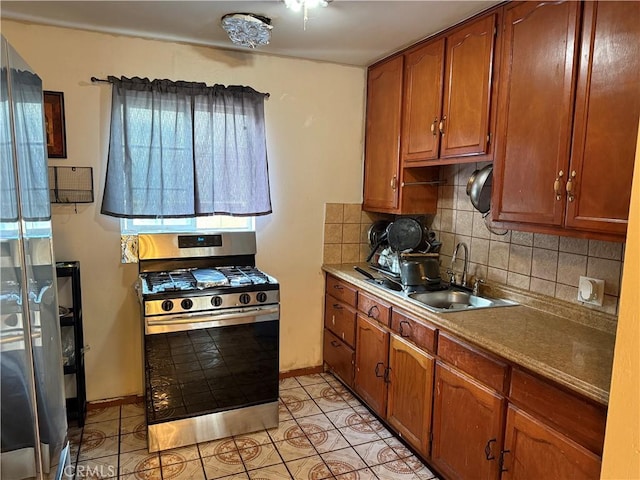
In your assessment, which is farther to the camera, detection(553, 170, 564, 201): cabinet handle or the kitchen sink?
the kitchen sink

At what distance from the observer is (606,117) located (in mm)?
1535

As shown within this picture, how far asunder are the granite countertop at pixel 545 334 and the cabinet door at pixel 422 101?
34.3 inches

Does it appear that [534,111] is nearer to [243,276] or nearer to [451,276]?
[451,276]

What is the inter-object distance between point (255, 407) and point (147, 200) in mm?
1365

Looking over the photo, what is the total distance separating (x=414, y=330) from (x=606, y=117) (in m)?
1.23

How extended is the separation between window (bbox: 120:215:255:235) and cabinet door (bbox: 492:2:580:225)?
1.66 m

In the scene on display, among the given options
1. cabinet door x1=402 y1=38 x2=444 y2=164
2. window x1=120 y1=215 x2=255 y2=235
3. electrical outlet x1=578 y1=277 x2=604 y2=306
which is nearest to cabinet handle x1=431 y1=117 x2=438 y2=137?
cabinet door x1=402 y1=38 x2=444 y2=164

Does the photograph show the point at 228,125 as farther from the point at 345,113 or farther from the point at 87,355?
the point at 87,355

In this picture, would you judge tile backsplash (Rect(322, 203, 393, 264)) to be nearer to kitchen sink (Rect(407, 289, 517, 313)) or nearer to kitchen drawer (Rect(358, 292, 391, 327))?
kitchen drawer (Rect(358, 292, 391, 327))

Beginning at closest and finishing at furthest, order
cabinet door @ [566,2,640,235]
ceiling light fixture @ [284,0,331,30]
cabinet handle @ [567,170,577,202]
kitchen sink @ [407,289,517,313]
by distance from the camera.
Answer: cabinet door @ [566,2,640,235] → cabinet handle @ [567,170,577,202] → ceiling light fixture @ [284,0,331,30] → kitchen sink @ [407,289,517,313]

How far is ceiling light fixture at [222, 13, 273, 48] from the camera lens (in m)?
2.22

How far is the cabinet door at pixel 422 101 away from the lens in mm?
2416

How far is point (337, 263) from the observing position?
3244mm

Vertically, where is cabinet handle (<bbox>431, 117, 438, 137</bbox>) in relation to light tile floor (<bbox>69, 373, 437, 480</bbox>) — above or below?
above
